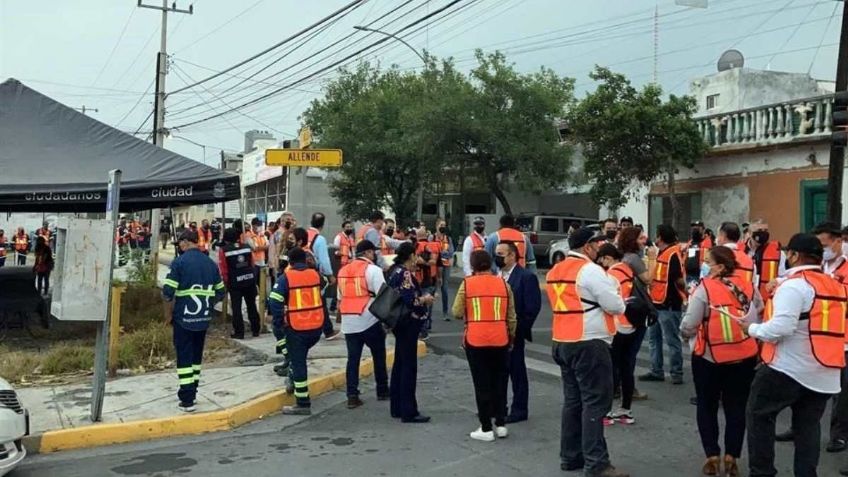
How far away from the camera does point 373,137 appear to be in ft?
102

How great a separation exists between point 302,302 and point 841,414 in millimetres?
4775

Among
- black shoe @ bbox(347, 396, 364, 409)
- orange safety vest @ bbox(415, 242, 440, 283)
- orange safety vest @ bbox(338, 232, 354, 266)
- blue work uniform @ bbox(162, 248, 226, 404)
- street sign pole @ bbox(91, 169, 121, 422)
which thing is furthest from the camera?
orange safety vest @ bbox(338, 232, 354, 266)

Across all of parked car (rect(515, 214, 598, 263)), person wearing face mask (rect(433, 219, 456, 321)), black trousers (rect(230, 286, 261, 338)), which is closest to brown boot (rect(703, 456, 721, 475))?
black trousers (rect(230, 286, 261, 338))

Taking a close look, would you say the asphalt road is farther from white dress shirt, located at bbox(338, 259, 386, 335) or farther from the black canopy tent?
the black canopy tent

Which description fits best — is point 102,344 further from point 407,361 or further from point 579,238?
point 579,238

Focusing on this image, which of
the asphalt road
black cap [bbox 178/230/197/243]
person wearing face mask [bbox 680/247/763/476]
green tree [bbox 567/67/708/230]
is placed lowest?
Result: the asphalt road

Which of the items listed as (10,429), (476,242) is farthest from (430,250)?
(10,429)

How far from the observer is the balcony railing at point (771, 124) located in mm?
18703

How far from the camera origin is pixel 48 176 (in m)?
11.9

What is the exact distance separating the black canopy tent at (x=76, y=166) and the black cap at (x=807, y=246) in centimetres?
939

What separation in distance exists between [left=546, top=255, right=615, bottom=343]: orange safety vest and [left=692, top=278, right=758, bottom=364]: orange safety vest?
2.20ft

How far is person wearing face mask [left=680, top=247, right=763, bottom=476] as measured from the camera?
5695mm

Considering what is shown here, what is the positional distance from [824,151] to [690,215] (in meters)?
A: 4.65

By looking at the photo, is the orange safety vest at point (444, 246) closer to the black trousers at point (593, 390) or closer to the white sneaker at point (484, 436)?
the white sneaker at point (484, 436)
